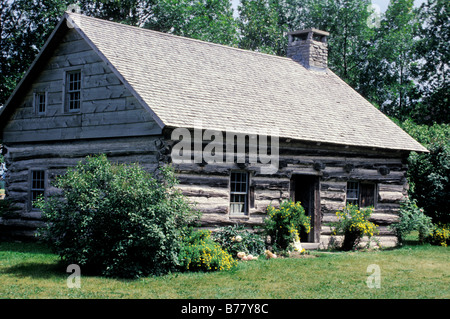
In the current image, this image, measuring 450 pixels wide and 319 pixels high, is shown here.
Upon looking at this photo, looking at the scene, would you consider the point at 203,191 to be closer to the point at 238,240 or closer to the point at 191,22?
the point at 238,240

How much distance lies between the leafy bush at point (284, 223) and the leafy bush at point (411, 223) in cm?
558

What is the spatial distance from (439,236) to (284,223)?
23.8ft

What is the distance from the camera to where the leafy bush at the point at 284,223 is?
1505 centimetres

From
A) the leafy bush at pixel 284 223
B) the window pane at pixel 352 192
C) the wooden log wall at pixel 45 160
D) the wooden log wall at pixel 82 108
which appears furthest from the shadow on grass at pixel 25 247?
the window pane at pixel 352 192

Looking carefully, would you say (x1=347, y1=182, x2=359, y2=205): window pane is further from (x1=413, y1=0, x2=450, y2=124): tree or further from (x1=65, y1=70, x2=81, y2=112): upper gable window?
(x1=413, y1=0, x2=450, y2=124): tree

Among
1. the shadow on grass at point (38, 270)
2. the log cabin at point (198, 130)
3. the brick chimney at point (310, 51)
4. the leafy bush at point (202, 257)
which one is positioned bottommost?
the shadow on grass at point (38, 270)

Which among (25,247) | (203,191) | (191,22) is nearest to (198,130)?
(203,191)

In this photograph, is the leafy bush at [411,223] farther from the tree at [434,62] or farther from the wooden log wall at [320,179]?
the tree at [434,62]

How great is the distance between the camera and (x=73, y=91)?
16.6 metres

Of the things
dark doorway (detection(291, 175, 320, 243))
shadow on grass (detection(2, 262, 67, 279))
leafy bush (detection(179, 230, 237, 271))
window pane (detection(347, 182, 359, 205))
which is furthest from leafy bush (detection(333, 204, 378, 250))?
shadow on grass (detection(2, 262, 67, 279))

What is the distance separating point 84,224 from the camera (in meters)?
11.4

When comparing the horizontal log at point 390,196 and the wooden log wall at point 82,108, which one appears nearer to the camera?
the wooden log wall at point 82,108

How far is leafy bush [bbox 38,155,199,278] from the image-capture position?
11430mm
